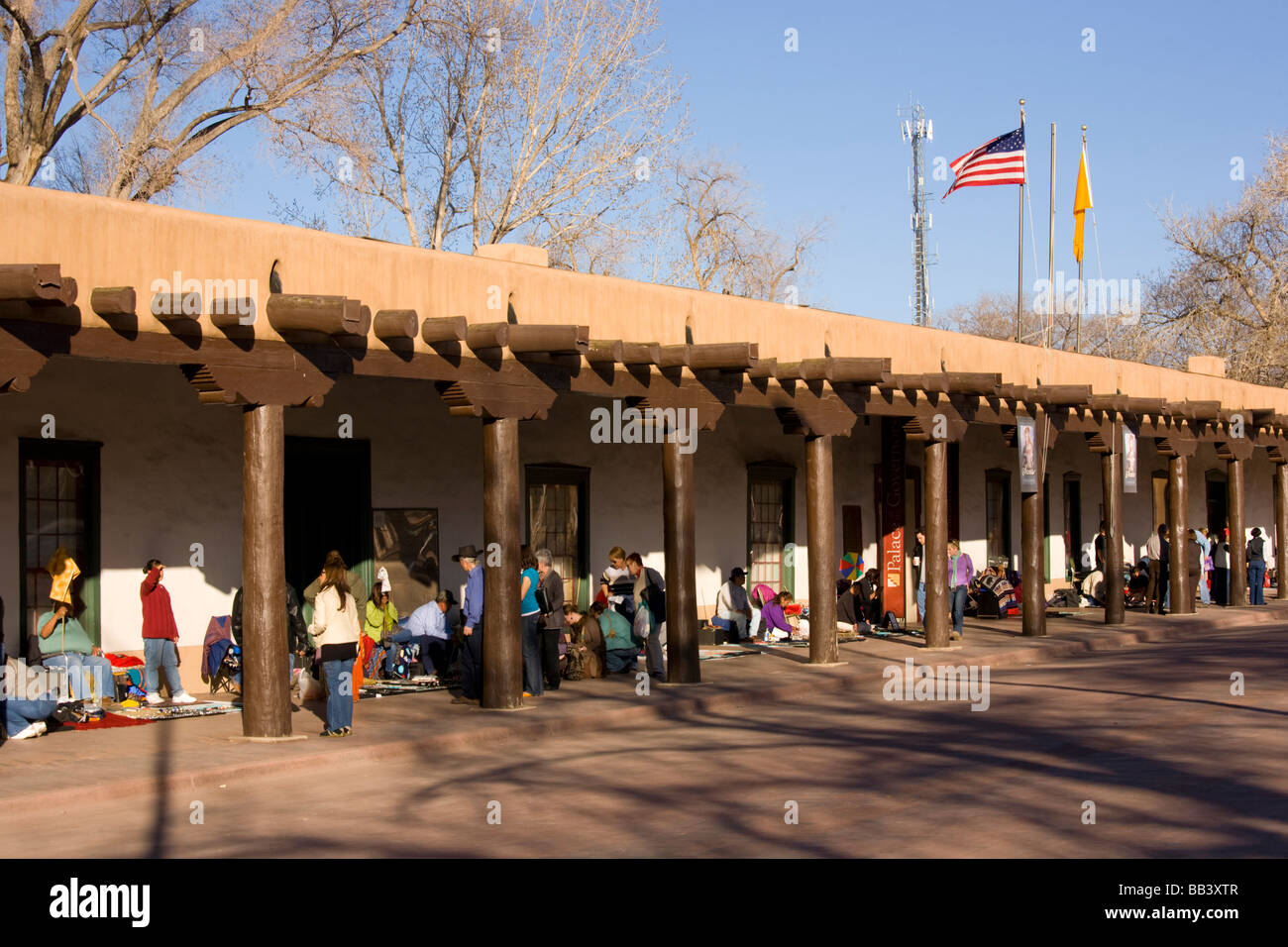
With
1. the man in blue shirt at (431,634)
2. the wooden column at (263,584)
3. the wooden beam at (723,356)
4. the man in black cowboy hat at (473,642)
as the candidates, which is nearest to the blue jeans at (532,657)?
the man in black cowboy hat at (473,642)

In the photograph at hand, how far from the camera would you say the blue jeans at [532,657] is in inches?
597

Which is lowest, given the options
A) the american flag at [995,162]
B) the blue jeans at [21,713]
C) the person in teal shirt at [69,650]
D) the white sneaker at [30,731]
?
the white sneaker at [30,731]

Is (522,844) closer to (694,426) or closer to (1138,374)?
(694,426)

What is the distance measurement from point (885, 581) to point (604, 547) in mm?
6201

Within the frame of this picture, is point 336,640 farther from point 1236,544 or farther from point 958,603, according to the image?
point 1236,544

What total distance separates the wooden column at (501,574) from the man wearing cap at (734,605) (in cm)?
718

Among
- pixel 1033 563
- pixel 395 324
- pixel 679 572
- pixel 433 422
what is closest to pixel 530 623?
pixel 679 572

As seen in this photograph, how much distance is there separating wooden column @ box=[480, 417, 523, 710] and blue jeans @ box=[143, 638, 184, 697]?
10.3ft

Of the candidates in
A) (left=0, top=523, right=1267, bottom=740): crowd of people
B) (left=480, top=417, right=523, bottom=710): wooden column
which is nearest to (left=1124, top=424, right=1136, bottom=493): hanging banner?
(left=0, top=523, right=1267, bottom=740): crowd of people

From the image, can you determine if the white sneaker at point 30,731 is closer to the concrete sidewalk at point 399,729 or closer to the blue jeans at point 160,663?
the concrete sidewalk at point 399,729

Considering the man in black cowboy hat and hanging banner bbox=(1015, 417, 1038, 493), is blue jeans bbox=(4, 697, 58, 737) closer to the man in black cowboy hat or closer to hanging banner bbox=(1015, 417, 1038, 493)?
the man in black cowboy hat

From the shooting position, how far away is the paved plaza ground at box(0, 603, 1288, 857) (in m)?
8.56
